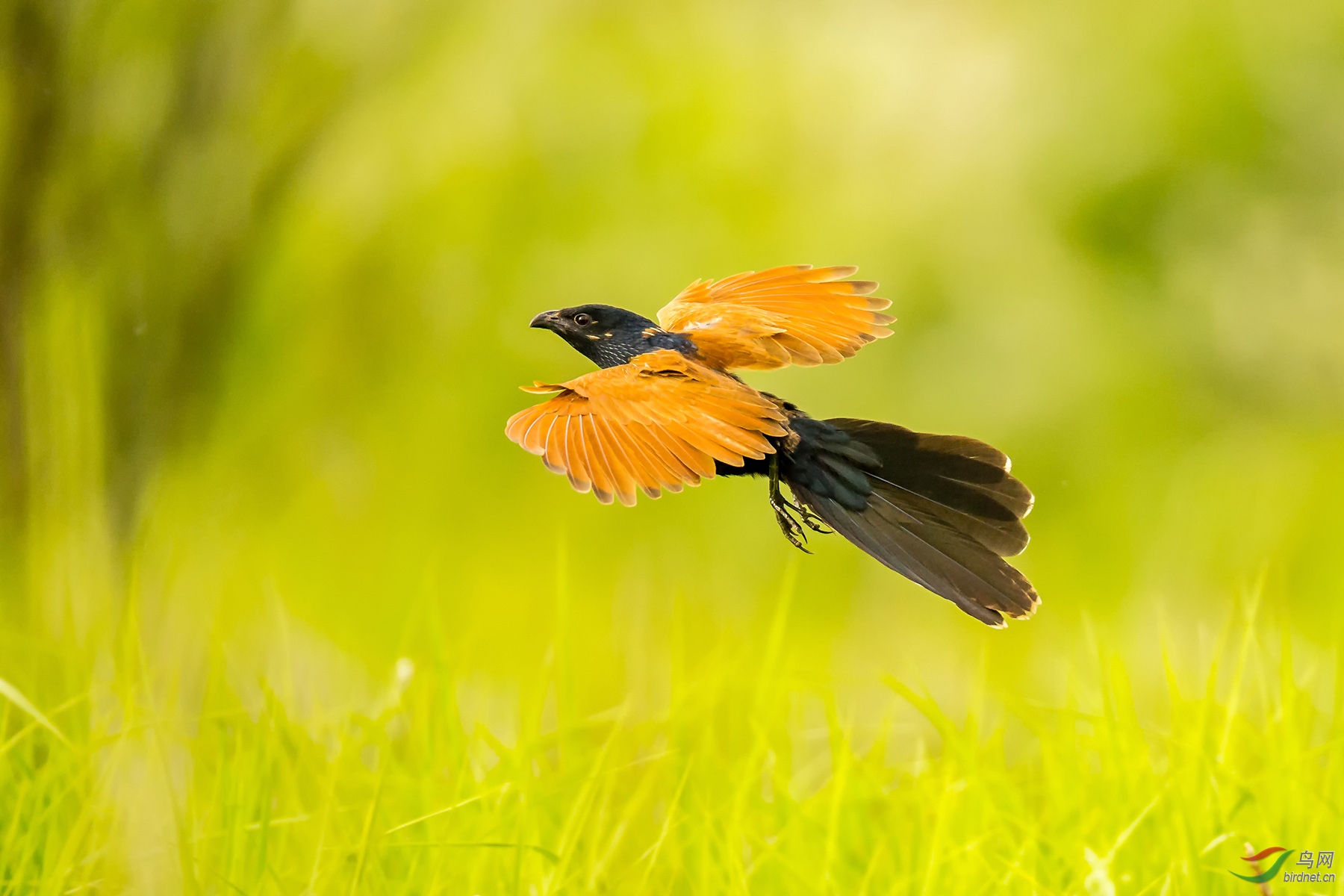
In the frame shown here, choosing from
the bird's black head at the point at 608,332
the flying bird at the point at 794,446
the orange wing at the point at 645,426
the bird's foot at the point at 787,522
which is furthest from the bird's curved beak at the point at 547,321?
the bird's foot at the point at 787,522

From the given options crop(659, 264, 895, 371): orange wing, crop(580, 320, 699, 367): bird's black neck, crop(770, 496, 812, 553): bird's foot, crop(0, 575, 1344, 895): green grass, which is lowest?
crop(0, 575, 1344, 895): green grass

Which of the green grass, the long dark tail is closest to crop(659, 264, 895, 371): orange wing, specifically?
the long dark tail

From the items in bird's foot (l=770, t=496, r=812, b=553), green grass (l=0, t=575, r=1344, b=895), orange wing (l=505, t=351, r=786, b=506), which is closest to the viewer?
orange wing (l=505, t=351, r=786, b=506)

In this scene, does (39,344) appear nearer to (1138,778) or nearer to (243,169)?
(243,169)

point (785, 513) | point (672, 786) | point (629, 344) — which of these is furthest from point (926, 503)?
point (672, 786)

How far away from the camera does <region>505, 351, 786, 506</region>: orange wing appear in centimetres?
Answer: 102

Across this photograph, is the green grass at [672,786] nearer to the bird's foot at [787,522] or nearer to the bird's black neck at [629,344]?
the bird's foot at [787,522]

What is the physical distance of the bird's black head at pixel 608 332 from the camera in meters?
1.37

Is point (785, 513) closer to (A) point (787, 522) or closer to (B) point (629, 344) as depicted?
(A) point (787, 522)

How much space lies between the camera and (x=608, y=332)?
4.91 ft

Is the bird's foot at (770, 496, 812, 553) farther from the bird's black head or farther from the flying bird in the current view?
the bird's black head

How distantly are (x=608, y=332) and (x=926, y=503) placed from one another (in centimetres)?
55

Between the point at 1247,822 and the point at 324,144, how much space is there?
1.75 m

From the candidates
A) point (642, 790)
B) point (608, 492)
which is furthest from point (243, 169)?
point (642, 790)
